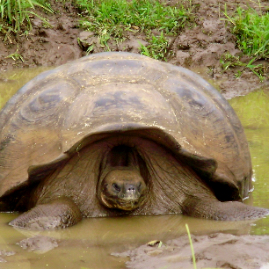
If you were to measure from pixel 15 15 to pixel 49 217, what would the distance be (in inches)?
234

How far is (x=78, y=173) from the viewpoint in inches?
157

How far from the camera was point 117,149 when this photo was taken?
4074 millimetres

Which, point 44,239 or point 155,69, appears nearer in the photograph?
point 44,239

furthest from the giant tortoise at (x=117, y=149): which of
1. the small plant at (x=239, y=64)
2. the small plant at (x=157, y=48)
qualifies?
the small plant at (x=157, y=48)

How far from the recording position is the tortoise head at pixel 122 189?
12.5ft

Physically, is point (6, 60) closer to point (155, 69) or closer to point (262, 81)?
point (262, 81)

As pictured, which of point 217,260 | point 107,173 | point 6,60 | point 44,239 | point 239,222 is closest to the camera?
point 217,260

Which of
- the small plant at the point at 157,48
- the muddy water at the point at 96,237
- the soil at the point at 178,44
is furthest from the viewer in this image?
the small plant at the point at 157,48

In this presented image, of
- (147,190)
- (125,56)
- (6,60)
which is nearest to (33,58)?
(6,60)

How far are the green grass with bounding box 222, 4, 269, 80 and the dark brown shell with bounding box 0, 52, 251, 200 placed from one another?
3806 mm

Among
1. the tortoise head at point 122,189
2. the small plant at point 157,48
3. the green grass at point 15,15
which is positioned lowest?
the tortoise head at point 122,189

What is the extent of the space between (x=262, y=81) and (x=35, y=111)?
457cm

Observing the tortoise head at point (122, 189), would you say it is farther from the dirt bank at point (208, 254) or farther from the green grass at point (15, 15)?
the green grass at point (15, 15)

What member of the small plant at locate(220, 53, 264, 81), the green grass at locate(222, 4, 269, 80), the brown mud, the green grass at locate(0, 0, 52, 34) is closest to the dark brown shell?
the brown mud
